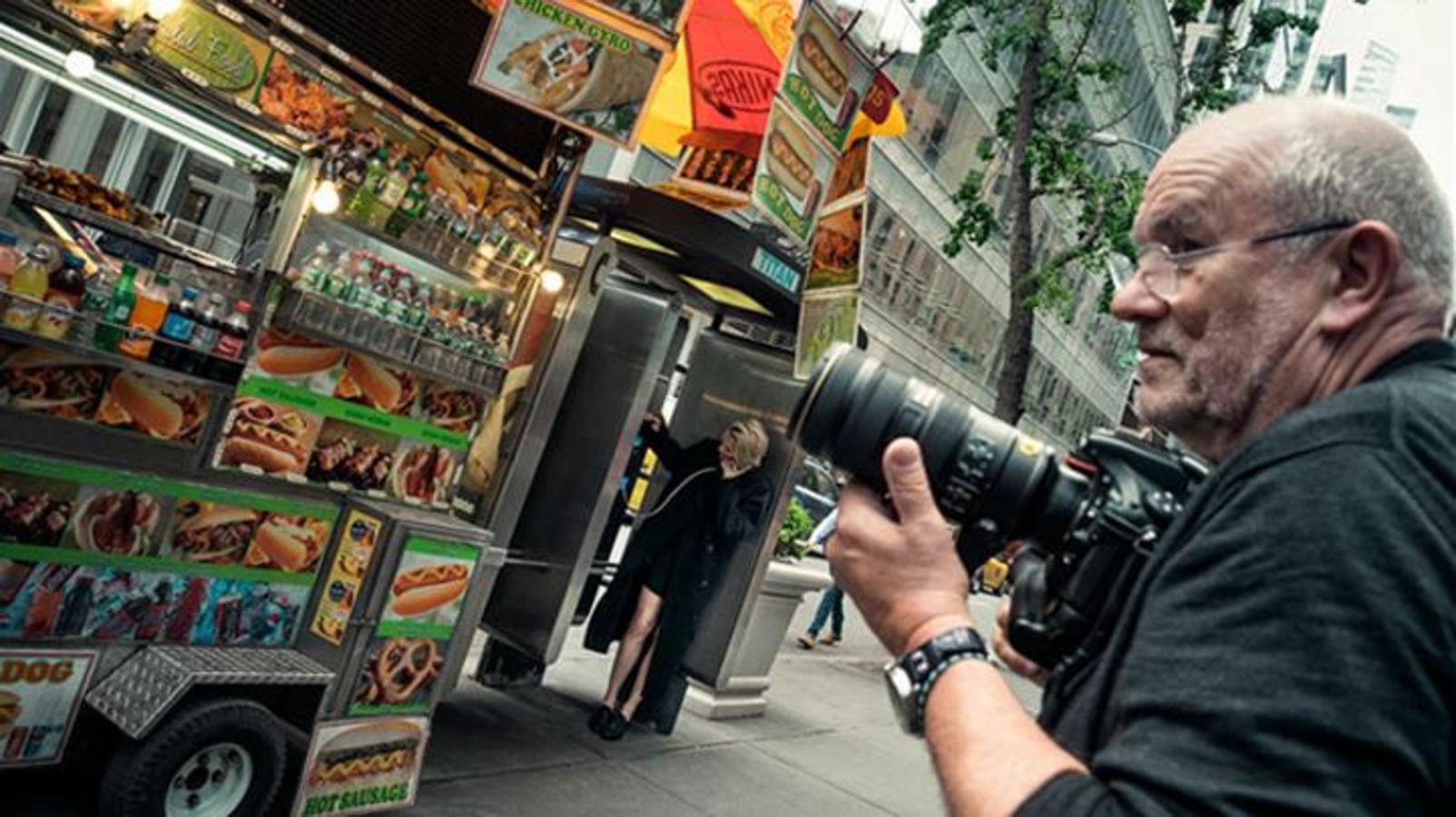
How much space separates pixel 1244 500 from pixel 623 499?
5803 millimetres

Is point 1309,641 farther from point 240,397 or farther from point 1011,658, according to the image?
point 240,397

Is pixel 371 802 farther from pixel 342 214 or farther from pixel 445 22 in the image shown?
pixel 445 22

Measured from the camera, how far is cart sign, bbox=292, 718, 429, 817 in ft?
12.6

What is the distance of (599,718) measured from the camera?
20.2 ft

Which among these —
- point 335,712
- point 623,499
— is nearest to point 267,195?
point 335,712

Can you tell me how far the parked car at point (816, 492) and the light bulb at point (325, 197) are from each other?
15168 mm

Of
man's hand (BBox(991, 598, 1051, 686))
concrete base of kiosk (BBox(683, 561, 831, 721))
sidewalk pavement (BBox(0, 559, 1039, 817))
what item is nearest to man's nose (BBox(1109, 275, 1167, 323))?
man's hand (BBox(991, 598, 1051, 686))

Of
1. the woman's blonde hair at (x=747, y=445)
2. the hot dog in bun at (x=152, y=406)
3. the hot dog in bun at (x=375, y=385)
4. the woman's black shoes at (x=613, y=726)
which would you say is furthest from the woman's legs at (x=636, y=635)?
the hot dog in bun at (x=152, y=406)

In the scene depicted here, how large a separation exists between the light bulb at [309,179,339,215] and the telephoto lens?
2892 millimetres

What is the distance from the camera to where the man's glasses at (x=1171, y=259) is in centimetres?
126

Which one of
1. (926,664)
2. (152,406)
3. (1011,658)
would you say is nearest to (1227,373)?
(926,664)

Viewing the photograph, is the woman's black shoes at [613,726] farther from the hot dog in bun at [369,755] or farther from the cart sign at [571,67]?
the cart sign at [571,67]

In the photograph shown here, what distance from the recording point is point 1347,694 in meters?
0.90

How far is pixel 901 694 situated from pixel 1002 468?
0.36m
